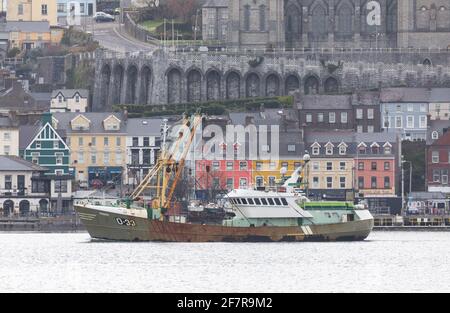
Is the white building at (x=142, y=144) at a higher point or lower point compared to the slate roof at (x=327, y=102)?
lower

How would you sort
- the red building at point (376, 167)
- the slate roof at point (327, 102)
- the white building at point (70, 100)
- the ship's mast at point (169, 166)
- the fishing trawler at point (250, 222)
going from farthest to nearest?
the white building at point (70, 100), the slate roof at point (327, 102), the red building at point (376, 167), the ship's mast at point (169, 166), the fishing trawler at point (250, 222)

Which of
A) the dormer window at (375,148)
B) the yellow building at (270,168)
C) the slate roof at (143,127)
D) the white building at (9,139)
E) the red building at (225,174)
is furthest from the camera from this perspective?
the slate roof at (143,127)

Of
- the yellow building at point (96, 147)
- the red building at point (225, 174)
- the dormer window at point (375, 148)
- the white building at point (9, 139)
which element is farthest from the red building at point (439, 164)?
the white building at point (9, 139)

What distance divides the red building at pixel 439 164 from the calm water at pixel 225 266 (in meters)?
25.7

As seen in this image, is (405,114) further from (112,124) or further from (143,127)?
(112,124)

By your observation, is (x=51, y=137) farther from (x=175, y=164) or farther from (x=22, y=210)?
(x=175, y=164)

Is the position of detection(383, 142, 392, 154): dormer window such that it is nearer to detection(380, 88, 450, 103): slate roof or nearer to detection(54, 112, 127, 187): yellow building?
detection(380, 88, 450, 103): slate roof

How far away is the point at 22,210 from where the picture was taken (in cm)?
16388

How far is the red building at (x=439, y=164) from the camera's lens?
171750 millimetres

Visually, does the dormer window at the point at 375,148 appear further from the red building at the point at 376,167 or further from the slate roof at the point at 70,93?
the slate roof at the point at 70,93

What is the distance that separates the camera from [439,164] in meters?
173
